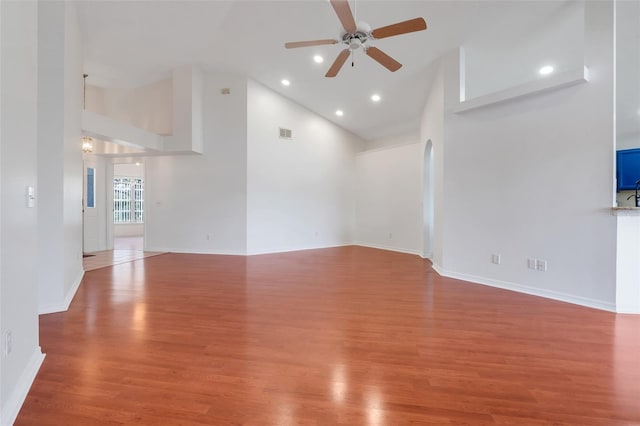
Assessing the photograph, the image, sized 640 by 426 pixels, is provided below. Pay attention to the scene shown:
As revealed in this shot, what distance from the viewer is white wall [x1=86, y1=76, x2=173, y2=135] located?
698cm

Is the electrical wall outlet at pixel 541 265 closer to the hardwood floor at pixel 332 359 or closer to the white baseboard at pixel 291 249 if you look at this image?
the hardwood floor at pixel 332 359

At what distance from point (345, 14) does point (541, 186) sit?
3.02 meters

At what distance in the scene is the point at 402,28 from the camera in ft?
9.78

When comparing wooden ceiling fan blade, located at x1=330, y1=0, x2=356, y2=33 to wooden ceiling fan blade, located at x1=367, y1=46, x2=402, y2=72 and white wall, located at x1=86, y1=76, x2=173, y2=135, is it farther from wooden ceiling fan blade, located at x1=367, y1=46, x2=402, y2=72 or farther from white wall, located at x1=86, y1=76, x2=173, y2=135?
white wall, located at x1=86, y1=76, x2=173, y2=135

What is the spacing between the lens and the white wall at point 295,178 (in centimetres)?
→ 691

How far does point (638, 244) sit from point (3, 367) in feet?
16.6

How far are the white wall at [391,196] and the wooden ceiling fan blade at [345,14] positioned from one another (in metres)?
4.07

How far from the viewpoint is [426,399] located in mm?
1716

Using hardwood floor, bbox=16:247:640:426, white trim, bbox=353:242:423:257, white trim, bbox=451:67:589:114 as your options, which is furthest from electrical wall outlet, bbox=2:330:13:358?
white trim, bbox=353:242:423:257

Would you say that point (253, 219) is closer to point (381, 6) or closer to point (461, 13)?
point (381, 6)

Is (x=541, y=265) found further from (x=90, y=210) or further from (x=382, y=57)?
(x=90, y=210)

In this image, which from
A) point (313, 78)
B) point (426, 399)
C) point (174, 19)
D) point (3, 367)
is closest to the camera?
point (3, 367)

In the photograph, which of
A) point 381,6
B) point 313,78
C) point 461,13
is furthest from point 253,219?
point 461,13

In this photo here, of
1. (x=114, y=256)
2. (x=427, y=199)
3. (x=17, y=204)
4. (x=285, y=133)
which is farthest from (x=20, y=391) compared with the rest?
(x=285, y=133)
